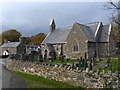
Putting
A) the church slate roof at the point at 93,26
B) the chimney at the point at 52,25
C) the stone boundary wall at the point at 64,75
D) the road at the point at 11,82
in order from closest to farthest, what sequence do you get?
1. the road at the point at 11,82
2. the stone boundary wall at the point at 64,75
3. the church slate roof at the point at 93,26
4. the chimney at the point at 52,25

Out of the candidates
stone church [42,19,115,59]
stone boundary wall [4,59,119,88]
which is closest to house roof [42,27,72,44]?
stone church [42,19,115,59]

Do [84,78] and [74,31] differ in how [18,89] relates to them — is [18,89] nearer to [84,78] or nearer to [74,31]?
[84,78]

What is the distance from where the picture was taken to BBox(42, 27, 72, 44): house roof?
6158 cm

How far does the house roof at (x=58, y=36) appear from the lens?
61.6 meters

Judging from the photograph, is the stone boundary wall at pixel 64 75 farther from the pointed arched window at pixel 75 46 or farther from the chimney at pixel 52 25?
the chimney at pixel 52 25

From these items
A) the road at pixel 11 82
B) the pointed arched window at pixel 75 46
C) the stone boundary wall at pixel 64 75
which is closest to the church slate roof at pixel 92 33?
the pointed arched window at pixel 75 46

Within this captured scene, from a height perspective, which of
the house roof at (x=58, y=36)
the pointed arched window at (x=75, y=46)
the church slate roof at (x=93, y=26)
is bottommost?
the pointed arched window at (x=75, y=46)

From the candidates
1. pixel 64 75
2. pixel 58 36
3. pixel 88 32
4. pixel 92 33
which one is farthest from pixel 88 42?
pixel 64 75

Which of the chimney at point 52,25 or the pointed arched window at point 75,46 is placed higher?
the chimney at point 52,25

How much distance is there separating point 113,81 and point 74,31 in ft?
132

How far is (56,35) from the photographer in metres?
64.8

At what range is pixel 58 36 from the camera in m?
63.9

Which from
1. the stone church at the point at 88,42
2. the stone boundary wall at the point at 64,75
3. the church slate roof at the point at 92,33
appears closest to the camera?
the stone boundary wall at the point at 64,75

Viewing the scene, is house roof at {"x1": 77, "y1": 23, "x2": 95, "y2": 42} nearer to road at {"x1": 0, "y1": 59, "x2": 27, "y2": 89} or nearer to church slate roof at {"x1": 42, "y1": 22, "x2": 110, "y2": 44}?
church slate roof at {"x1": 42, "y1": 22, "x2": 110, "y2": 44}
